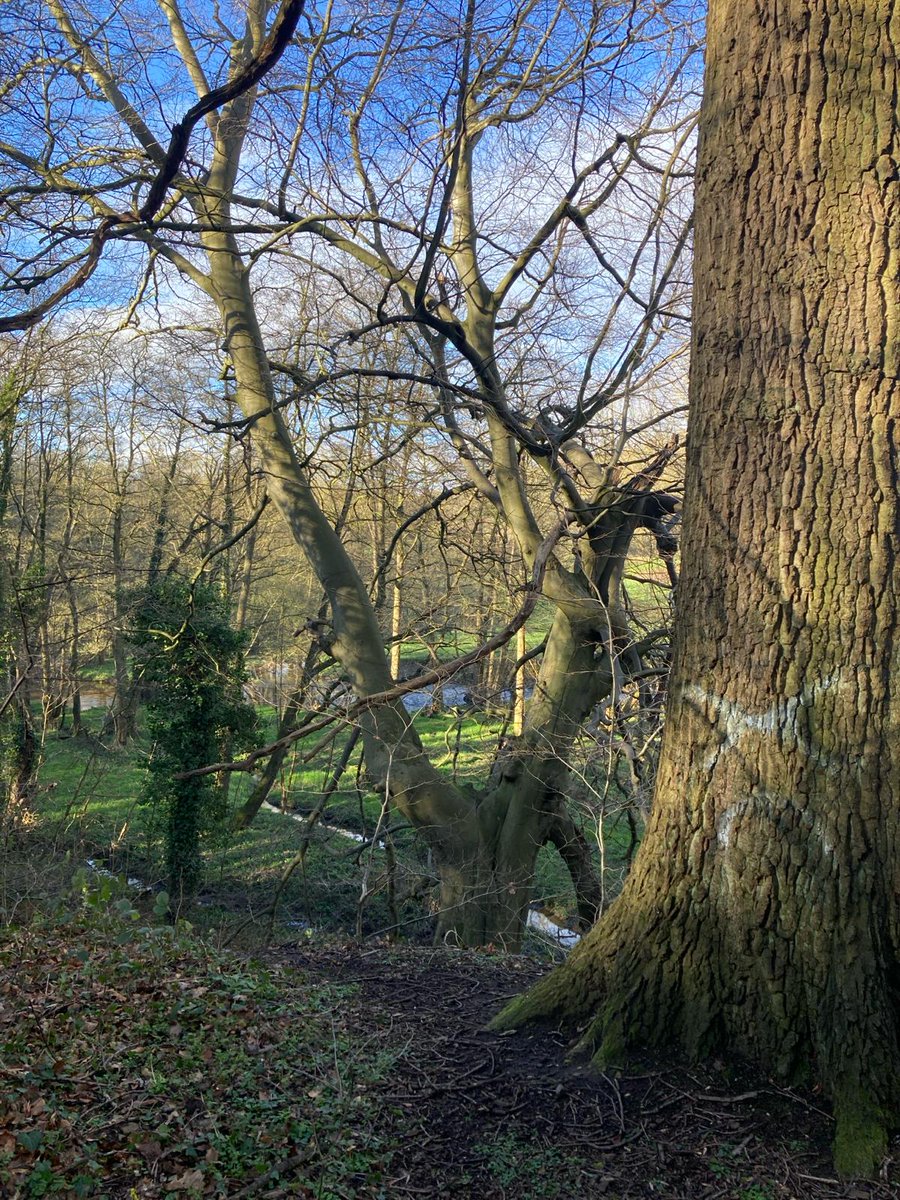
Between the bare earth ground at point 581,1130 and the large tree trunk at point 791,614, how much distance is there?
11 cm

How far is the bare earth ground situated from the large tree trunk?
0.11m

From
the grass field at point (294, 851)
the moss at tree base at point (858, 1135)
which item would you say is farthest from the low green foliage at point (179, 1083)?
the grass field at point (294, 851)

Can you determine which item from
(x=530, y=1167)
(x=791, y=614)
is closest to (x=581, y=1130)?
(x=530, y=1167)

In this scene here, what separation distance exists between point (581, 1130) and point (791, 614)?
1.78 metres

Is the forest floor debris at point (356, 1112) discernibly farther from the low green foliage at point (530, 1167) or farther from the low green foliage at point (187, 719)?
the low green foliage at point (187, 719)

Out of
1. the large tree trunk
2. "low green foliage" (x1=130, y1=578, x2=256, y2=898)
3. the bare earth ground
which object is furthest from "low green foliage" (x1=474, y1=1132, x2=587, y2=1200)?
"low green foliage" (x1=130, y1=578, x2=256, y2=898)

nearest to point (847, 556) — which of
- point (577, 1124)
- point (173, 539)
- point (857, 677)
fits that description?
point (857, 677)

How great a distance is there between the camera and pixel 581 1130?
285 cm

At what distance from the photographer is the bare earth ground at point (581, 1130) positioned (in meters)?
2.62

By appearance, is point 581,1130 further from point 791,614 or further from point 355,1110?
point 791,614

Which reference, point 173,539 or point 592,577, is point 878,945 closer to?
point 592,577

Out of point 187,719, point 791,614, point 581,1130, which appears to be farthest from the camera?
point 187,719

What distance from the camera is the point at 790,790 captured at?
2.91 m

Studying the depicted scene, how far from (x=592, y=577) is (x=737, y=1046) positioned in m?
5.88
